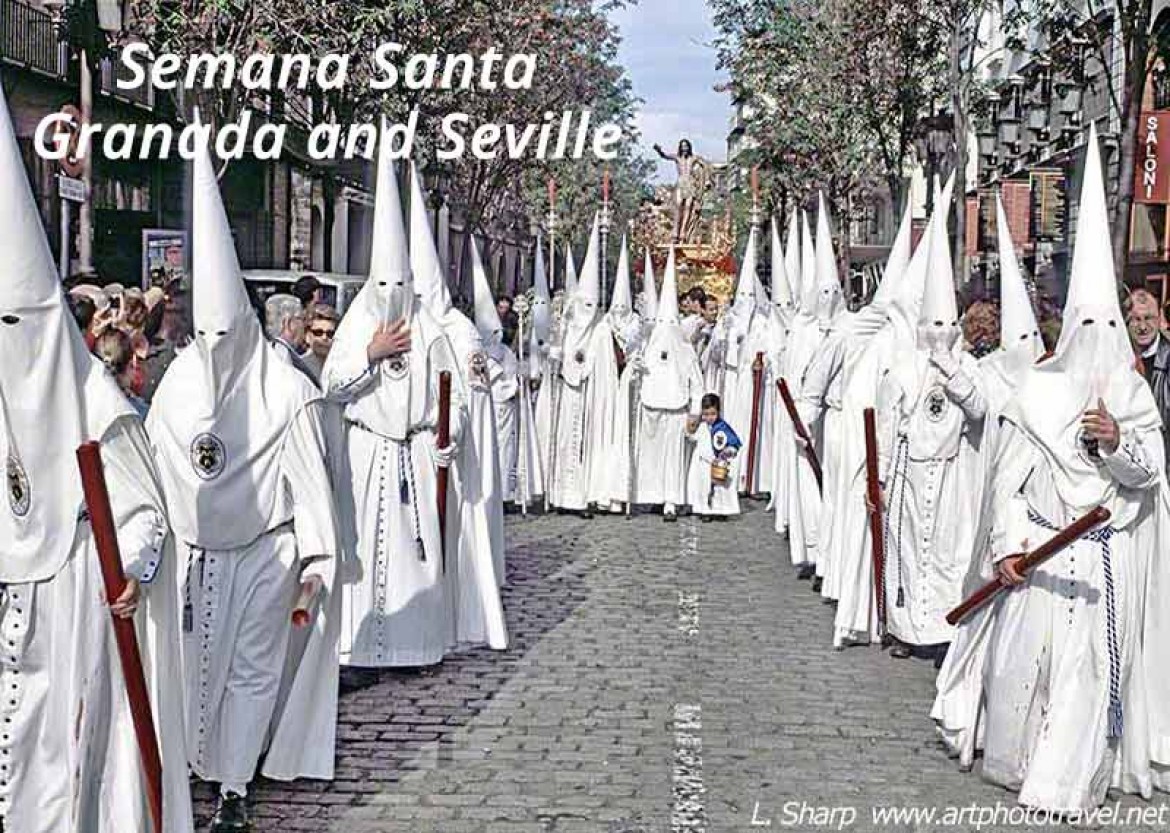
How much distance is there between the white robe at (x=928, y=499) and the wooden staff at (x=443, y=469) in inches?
102

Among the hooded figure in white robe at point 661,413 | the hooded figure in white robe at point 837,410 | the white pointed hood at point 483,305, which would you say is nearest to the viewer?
the hooded figure in white robe at point 837,410

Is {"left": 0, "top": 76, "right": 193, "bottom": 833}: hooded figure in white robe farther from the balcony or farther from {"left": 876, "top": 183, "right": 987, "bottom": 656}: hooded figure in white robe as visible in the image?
the balcony

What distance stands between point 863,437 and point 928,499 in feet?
3.34

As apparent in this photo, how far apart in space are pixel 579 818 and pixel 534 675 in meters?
2.68

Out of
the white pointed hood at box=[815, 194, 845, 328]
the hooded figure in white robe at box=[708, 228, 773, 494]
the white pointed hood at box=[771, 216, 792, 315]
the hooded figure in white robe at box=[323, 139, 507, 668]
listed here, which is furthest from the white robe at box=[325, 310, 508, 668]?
the white pointed hood at box=[771, 216, 792, 315]

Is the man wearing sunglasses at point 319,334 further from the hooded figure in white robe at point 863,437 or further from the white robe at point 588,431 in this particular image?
the white robe at point 588,431

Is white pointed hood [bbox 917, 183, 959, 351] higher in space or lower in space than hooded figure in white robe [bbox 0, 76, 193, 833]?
higher

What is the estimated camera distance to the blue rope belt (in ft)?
22.9

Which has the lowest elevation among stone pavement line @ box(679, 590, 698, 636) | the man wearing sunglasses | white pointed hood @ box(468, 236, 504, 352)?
stone pavement line @ box(679, 590, 698, 636)

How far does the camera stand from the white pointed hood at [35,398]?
4.82 metres

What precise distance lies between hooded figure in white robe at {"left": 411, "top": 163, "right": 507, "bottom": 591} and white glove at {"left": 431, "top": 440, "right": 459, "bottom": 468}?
758mm

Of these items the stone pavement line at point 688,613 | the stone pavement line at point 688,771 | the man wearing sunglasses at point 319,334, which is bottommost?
the stone pavement line at point 688,771

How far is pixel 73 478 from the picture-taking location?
495cm

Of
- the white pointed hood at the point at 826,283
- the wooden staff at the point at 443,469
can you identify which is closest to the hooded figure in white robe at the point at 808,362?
the white pointed hood at the point at 826,283
